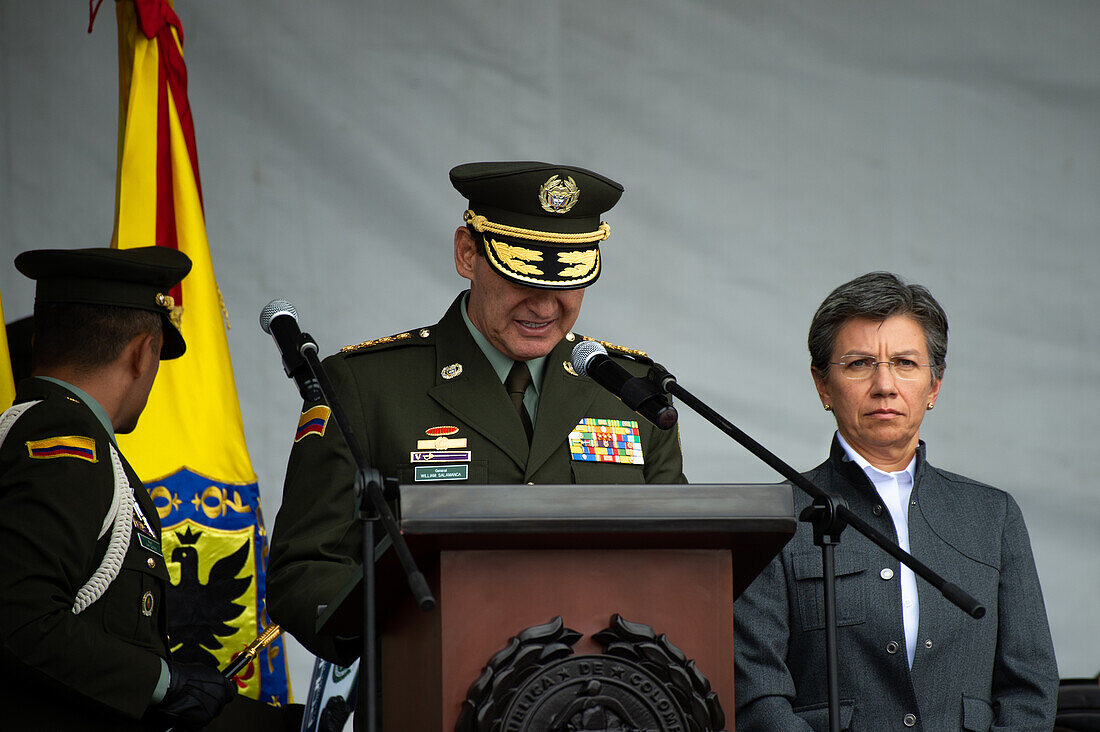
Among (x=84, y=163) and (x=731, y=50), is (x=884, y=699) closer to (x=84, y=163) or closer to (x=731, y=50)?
(x=731, y=50)

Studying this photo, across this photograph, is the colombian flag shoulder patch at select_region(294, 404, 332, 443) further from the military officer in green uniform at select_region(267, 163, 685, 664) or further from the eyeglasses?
the eyeglasses

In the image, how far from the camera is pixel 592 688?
146 centimetres

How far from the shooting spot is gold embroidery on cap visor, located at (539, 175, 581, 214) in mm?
2219

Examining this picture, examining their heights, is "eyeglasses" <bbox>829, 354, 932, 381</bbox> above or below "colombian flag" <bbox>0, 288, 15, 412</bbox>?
below

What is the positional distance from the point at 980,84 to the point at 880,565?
1928mm

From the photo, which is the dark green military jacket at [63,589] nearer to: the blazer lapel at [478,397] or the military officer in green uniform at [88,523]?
the military officer in green uniform at [88,523]

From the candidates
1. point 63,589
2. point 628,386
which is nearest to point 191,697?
point 63,589

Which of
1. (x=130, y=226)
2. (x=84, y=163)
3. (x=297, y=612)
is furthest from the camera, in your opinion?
(x=84, y=163)

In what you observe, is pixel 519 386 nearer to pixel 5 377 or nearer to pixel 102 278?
pixel 102 278

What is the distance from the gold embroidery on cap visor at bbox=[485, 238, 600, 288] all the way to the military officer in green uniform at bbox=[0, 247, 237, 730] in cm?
63

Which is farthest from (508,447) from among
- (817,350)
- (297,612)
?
(817,350)

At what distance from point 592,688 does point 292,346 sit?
590 mm

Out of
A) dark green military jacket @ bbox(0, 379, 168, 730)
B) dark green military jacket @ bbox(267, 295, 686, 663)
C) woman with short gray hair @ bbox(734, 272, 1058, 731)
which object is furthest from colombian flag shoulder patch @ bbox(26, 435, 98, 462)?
woman with short gray hair @ bbox(734, 272, 1058, 731)

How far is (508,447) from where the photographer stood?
218 centimetres
